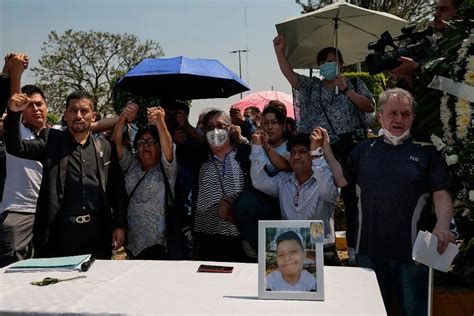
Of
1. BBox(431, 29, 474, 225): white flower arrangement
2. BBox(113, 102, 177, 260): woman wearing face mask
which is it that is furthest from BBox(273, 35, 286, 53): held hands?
BBox(431, 29, 474, 225): white flower arrangement

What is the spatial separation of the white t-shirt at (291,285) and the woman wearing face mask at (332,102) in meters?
2.17

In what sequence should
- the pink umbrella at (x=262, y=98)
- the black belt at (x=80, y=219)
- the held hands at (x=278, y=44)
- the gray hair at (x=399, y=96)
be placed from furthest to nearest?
the pink umbrella at (x=262, y=98), the held hands at (x=278, y=44), the black belt at (x=80, y=219), the gray hair at (x=399, y=96)

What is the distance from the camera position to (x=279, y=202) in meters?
3.91

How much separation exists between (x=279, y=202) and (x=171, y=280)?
139 cm

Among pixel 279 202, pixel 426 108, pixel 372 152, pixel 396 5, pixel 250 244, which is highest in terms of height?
pixel 396 5

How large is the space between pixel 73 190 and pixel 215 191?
99cm

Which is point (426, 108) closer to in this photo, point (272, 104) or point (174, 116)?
point (272, 104)

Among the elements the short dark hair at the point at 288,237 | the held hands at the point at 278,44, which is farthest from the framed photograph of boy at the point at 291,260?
the held hands at the point at 278,44

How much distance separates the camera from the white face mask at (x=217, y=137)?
166 inches

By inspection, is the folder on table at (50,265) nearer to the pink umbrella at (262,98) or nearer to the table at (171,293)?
the table at (171,293)

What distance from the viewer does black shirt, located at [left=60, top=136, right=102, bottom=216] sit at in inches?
148

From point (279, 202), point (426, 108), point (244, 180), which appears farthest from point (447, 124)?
point (244, 180)

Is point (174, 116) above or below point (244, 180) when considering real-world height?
above

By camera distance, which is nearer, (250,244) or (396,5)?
(250,244)
